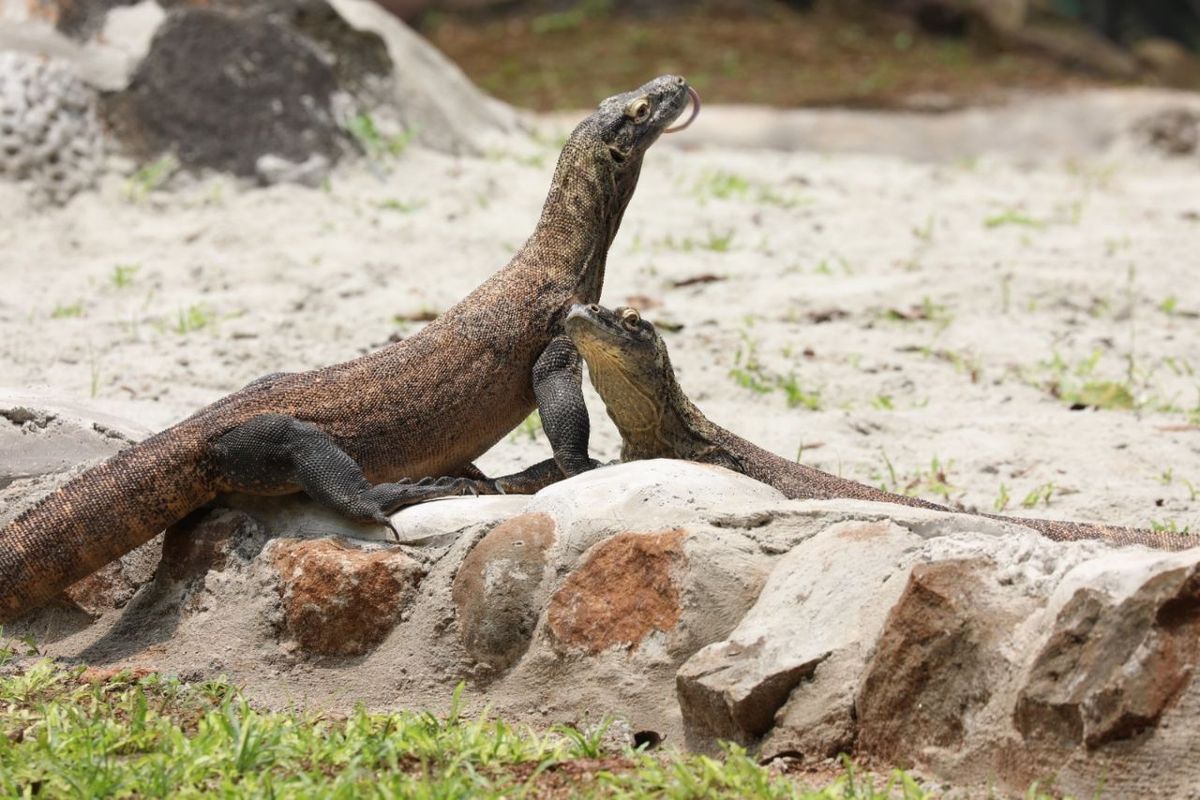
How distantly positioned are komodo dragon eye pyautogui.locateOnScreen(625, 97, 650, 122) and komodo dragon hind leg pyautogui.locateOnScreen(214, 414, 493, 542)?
1.66 m

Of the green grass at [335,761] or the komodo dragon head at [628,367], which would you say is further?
the komodo dragon head at [628,367]

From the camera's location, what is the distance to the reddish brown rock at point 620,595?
3471 mm

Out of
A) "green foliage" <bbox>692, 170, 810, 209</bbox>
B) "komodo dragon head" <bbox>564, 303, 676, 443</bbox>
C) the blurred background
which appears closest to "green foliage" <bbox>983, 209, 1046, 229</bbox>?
"green foliage" <bbox>692, 170, 810, 209</bbox>

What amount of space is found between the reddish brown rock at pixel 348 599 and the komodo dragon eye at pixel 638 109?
1.90 m

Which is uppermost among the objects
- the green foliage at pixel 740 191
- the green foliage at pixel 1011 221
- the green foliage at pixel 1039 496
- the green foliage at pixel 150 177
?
the green foliage at pixel 150 177

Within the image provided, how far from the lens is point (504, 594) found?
3.69 m

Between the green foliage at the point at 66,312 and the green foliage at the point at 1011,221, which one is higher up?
the green foliage at the point at 1011,221

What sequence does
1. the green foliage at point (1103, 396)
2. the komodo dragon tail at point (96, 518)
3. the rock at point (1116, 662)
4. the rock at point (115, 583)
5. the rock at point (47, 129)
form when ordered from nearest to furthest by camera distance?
the rock at point (1116, 662), the komodo dragon tail at point (96, 518), the rock at point (115, 583), the green foliage at point (1103, 396), the rock at point (47, 129)

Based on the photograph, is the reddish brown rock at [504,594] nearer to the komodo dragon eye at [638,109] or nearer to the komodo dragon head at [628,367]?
the komodo dragon head at [628,367]

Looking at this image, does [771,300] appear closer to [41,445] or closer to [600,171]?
[600,171]

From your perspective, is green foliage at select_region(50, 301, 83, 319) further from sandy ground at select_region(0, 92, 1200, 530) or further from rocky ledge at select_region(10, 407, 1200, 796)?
rocky ledge at select_region(10, 407, 1200, 796)

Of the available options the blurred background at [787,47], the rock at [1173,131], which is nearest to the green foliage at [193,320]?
the rock at [1173,131]

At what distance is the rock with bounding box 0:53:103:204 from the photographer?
333 inches

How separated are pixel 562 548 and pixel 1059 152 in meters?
10.0
